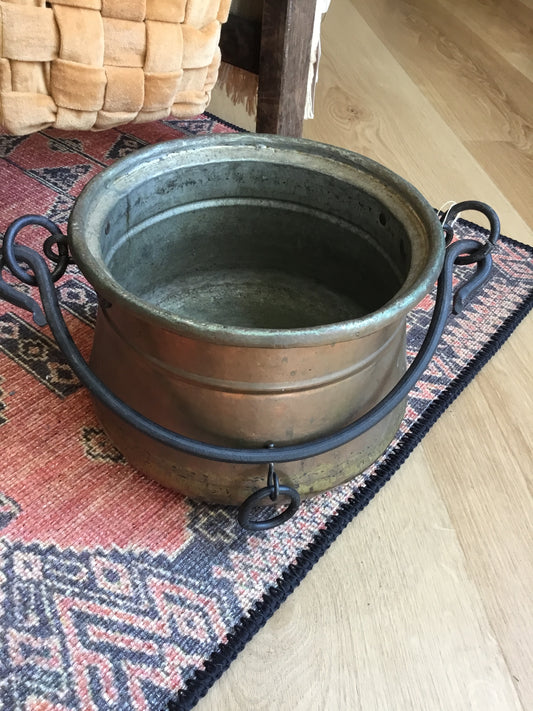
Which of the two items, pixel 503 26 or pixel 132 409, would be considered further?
pixel 503 26

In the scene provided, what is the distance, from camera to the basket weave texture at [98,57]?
769 millimetres

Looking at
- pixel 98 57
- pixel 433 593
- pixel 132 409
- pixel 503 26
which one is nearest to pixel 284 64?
pixel 98 57

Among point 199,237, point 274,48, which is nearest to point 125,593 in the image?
point 199,237

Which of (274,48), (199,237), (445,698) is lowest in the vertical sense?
(445,698)

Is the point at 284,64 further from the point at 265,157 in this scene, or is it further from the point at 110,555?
the point at 110,555

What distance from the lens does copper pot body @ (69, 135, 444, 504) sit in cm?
55

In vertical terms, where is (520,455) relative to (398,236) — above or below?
below

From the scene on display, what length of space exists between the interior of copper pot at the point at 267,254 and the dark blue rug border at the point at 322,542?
0.52 feet

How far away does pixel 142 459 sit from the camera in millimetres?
668

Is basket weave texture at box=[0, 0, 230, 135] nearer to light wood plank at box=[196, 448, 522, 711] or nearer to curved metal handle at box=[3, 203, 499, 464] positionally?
curved metal handle at box=[3, 203, 499, 464]

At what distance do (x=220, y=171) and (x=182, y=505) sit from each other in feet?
1.19

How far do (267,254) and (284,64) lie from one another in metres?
0.38

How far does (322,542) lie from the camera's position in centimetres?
67

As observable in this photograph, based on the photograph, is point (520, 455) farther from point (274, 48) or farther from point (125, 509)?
point (274, 48)
